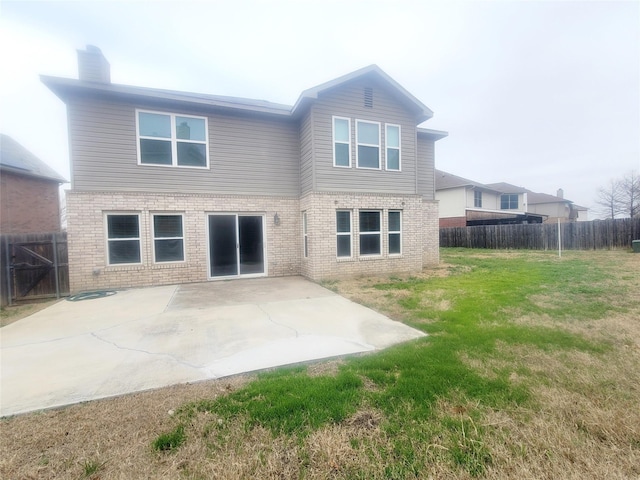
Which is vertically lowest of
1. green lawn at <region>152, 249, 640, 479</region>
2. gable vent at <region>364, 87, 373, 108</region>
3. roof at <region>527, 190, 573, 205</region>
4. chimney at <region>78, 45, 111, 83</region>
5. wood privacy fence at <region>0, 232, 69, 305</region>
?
green lawn at <region>152, 249, 640, 479</region>

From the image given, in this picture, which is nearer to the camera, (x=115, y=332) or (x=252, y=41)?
(x=115, y=332)

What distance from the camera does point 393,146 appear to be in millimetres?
10156

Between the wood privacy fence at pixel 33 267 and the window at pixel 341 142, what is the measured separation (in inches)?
330

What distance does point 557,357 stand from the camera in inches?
136

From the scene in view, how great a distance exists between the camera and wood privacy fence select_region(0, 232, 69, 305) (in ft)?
23.2

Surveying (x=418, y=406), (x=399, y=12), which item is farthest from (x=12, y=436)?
(x=399, y=12)

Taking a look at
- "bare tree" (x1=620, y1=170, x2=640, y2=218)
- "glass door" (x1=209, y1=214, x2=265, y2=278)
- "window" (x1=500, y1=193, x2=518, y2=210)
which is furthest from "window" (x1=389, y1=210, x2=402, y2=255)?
"bare tree" (x1=620, y1=170, x2=640, y2=218)

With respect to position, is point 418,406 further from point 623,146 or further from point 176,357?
point 623,146

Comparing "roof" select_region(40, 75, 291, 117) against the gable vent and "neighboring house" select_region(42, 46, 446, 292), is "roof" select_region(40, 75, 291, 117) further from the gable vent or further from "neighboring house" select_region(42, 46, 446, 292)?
the gable vent

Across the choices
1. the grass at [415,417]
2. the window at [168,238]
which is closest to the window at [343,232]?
the window at [168,238]

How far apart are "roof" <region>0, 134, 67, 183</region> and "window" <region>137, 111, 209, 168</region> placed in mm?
10389

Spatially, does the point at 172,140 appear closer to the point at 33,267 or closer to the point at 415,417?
the point at 33,267

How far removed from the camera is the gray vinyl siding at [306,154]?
9211 mm

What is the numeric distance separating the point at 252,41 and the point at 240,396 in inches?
532
